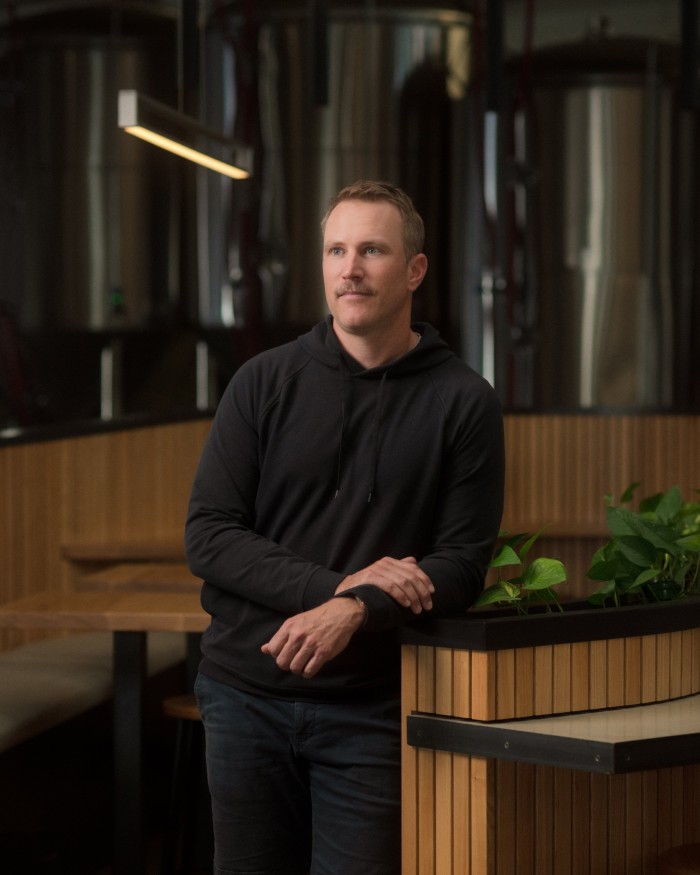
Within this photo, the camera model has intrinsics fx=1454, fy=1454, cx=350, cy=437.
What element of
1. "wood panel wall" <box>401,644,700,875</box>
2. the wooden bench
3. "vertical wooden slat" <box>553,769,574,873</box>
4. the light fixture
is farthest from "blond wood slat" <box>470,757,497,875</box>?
the light fixture

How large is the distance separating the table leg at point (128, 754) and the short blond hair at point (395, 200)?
1.93m

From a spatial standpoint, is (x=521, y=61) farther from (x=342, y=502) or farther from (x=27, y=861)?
(x=342, y=502)

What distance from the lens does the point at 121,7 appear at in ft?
23.9

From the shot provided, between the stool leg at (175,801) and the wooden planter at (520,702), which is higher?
the wooden planter at (520,702)

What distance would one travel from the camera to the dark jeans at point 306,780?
2.42 metres

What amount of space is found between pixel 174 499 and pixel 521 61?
3.23 meters

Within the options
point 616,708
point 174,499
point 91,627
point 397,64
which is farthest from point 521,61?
point 616,708

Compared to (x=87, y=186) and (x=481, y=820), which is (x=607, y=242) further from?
(x=481, y=820)

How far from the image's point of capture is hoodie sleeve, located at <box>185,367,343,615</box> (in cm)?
238

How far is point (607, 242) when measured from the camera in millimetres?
7953

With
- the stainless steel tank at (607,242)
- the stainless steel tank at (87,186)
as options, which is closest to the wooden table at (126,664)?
the stainless steel tank at (87,186)

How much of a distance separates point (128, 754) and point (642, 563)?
193cm

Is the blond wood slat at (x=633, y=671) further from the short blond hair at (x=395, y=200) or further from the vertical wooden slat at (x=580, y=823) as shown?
the short blond hair at (x=395, y=200)

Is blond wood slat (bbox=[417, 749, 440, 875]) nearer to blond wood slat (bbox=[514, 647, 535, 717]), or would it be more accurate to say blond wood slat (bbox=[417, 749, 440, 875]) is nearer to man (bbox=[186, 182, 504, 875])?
man (bbox=[186, 182, 504, 875])
